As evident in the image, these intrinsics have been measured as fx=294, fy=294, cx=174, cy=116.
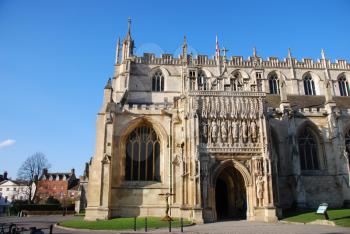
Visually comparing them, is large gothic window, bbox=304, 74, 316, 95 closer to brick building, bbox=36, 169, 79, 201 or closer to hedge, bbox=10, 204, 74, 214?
hedge, bbox=10, 204, 74, 214

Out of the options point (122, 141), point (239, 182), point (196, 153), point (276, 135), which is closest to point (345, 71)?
point (276, 135)

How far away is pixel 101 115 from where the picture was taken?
2320cm

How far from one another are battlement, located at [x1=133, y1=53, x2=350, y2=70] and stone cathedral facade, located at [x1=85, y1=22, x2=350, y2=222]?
1086cm

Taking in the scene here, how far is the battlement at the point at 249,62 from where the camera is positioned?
35375 millimetres

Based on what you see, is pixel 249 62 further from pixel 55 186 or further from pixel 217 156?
pixel 55 186

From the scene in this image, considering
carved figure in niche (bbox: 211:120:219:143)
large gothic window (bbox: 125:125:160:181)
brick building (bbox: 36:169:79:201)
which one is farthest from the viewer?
brick building (bbox: 36:169:79:201)

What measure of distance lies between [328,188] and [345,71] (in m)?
19.9

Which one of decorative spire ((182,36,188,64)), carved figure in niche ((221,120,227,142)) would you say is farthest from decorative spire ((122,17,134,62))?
carved figure in niche ((221,120,227,142))

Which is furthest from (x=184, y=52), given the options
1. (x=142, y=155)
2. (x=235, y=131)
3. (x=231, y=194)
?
(x=231, y=194)

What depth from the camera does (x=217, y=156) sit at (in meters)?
19.9

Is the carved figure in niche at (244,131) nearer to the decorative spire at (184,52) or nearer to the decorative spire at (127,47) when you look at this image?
the decorative spire at (184,52)

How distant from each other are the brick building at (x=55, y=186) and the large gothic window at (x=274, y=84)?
47152 millimetres

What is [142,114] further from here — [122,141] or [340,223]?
[340,223]

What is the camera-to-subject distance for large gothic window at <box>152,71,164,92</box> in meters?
→ 34.6
